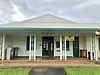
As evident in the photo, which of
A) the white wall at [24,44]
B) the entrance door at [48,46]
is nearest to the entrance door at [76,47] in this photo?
the white wall at [24,44]

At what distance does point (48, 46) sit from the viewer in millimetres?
18094

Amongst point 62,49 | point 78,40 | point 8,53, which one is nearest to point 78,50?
point 78,40

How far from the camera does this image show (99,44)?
55.8 feet

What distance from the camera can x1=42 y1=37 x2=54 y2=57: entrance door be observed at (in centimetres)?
1805

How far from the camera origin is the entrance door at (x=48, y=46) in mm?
18047

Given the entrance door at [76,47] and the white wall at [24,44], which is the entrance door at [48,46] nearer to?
the white wall at [24,44]

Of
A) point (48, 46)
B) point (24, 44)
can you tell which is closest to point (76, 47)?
point (48, 46)

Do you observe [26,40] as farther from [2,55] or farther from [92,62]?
[92,62]

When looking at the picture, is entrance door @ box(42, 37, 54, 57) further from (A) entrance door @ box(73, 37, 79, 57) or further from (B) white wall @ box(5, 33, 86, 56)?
(A) entrance door @ box(73, 37, 79, 57)

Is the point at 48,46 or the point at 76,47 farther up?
the point at 48,46

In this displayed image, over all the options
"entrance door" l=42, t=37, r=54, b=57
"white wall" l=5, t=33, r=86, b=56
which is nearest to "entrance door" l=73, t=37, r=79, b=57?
"white wall" l=5, t=33, r=86, b=56

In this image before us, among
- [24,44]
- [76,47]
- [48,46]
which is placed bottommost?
[76,47]

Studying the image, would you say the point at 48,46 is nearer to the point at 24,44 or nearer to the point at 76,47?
the point at 24,44

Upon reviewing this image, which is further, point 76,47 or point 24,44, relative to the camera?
point 76,47
